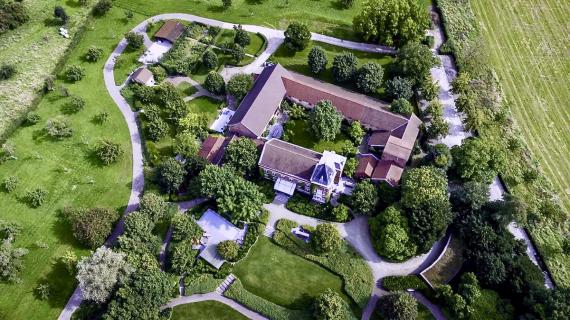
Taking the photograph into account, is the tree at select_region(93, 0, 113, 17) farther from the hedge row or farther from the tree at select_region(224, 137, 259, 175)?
the hedge row

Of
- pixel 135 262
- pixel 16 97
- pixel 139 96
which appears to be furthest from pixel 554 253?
pixel 16 97

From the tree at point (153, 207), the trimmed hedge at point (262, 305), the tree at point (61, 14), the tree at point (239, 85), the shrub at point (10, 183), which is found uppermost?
the tree at point (239, 85)

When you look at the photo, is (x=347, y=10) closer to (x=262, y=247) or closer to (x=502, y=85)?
(x=502, y=85)

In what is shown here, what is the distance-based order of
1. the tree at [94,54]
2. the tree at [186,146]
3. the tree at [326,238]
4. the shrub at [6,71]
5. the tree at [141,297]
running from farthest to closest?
1. the tree at [94,54]
2. the shrub at [6,71]
3. the tree at [186,146]
4. the tree at [326,238]
5. the tree at [141,297]

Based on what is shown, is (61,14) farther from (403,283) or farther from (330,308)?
A: (403,283)

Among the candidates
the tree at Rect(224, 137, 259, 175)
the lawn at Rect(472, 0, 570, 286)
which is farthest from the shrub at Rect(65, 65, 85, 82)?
the lawn at Rect(472, 0, 570, 286)

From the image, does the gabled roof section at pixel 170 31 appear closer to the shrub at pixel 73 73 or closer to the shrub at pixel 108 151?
the shrub at pixel 73 73

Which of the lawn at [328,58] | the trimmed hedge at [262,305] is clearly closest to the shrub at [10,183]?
the trimmed hedge at [262,305]

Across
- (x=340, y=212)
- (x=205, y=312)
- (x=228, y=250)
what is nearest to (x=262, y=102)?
(x=340, y=212)
